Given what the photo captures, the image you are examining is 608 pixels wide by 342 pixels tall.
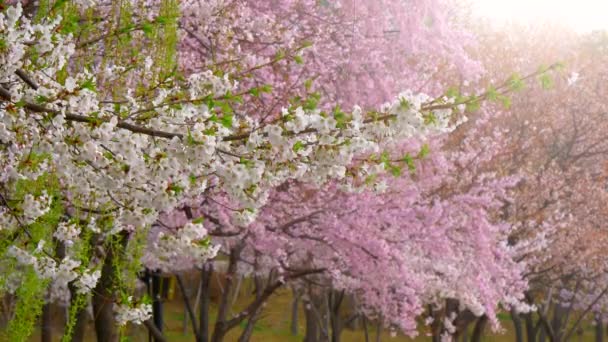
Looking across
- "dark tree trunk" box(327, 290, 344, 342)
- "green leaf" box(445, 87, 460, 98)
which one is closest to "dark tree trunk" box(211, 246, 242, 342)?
"dark tree trunk" box(327, 290, 344, 342)

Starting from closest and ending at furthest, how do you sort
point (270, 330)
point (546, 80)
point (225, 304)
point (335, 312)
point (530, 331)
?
point (546, 80), point (225, 304), point (335, 312), point (530, 331), point (270, 330)

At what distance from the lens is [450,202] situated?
502 inches

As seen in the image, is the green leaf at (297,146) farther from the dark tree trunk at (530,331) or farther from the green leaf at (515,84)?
the dark tree trunk at (530,331)

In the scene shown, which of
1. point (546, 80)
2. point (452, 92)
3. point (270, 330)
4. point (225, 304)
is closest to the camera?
point (452, 92)

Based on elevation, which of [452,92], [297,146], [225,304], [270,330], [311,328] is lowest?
[297,146]

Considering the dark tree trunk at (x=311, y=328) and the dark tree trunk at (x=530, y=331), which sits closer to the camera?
the dark tree trunk at (x=530, y=331)

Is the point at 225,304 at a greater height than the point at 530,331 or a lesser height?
lesser

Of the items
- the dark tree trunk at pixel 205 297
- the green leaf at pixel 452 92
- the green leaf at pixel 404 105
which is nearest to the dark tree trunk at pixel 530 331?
the dark tree trunk at pixel 205 297

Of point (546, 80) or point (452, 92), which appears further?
point (546, 80)

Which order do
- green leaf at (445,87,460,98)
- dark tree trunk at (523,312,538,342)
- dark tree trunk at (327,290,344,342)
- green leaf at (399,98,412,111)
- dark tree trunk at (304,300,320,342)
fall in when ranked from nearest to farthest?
green leaf at (399,98,412,111), green leaf at (445,87,460,98), dark tree trunk at (327,290,344,342), dark tree trunk at (523,312,538,342), dark tree trunk at (304,300,320,342)

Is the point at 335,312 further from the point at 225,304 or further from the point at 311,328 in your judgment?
the point at 225,304

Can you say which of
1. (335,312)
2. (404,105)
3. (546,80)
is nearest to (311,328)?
(335,312)

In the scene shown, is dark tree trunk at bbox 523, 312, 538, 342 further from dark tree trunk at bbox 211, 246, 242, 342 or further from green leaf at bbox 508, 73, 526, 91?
green leaf at bbox 508, 73, 526, 91

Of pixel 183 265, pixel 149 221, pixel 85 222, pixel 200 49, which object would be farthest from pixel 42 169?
pixel 183 265
